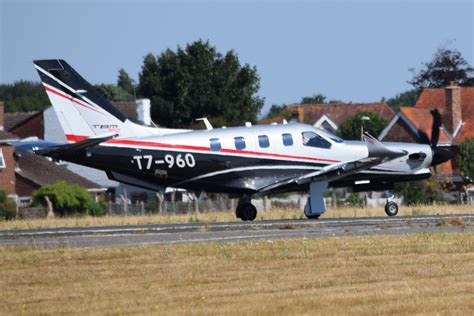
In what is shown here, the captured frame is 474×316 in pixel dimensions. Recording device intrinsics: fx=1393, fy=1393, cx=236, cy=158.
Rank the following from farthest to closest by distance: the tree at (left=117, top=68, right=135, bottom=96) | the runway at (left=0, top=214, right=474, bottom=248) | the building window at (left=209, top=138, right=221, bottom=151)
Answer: the tree at (left=117, top=68, right=135, bottom=96) < the building window at (left=209, top=138, right=221, bottom=151) < the runway at (left=0, top=214, right=474, bottom=248)

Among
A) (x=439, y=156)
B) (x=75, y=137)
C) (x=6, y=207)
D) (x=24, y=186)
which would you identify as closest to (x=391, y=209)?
(x=439, y=156)

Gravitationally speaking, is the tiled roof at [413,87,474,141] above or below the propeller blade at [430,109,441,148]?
above

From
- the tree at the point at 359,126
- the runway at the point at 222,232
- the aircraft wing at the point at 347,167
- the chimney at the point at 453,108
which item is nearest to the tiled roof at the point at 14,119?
the tree at the point at 359,126

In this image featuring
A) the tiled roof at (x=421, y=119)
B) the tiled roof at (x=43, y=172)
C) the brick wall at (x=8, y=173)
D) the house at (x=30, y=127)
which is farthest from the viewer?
the house at (x=30, y=127)

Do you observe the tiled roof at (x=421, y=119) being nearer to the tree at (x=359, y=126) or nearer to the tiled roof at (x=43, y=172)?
the tree at (x=359, y=126)

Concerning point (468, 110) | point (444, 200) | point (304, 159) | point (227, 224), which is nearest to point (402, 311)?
point (227, 224)

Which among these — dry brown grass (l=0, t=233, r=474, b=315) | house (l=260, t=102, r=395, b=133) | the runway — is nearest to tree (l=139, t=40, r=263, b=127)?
house (l=260, t=102, r=395, b=133)

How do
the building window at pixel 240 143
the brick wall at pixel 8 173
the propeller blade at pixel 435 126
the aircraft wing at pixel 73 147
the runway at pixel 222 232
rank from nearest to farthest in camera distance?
the runway at pixel 222 232 → the aircraft wing at pixel 73 147 → the building window at pixel 240 143 → the propeller blade at pixel 435 126 → the brick wall at pixel 8 173

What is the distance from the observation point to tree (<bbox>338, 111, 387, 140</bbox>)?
90062mm

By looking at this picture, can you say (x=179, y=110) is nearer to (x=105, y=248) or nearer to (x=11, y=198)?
(x=11, y=198)

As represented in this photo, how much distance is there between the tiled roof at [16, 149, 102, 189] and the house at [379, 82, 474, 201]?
1799 cm

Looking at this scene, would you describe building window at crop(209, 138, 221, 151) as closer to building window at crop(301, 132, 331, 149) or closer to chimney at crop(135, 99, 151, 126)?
building window at crop(301, 132, 331, 149)

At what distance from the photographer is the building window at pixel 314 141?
134 ft

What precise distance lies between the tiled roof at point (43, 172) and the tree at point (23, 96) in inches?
2388
